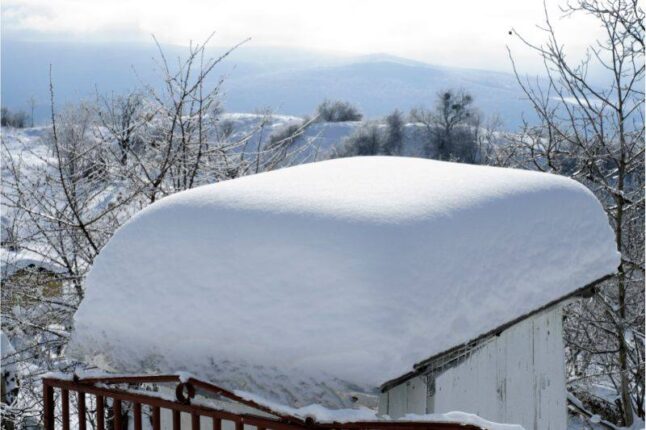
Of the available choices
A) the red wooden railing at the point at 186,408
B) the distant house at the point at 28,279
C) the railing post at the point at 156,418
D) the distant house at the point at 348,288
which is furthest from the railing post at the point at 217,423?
the distant house at the point at 28,279

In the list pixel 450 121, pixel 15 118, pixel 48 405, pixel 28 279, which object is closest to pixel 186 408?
pixel 48 405

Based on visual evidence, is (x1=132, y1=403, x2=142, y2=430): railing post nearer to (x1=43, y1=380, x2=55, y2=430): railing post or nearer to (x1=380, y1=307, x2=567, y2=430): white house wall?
(x1=43, y1=380, x2=55, y2=430): railing post

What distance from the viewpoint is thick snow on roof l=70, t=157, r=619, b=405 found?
2189 mm

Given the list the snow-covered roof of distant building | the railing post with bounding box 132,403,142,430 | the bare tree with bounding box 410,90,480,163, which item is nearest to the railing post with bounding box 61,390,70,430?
the railing post with bounding box 132,403,142,430

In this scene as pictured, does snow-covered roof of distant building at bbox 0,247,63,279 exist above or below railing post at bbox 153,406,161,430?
below

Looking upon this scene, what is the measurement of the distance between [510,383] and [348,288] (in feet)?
3.60

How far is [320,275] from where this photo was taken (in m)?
2.27

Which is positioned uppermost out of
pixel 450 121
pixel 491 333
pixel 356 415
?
pixel 491 333

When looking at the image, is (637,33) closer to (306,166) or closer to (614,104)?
(614,104)

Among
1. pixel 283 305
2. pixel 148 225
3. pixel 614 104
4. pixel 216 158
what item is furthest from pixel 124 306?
pixel 614 104

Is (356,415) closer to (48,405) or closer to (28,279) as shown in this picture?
(48,405)

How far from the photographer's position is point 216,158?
9.32 meters

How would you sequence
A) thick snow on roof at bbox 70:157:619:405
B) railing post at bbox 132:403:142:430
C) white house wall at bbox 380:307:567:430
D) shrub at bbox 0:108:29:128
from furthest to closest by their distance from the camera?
shrub at bbox 0:108:29:128
railing post at bbox 132:403:142:430
white house wall at bbox 380:307:567:430
thick snow on roof at bbox 70:157:619:405

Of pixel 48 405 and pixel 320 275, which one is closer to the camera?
pixel 320 275
